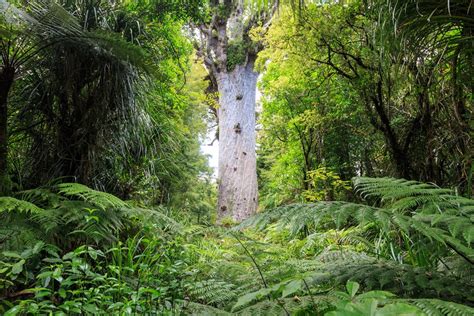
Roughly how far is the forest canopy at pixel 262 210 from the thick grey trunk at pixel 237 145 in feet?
4.78

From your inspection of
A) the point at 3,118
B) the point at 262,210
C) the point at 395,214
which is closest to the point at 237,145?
the point at 262,210

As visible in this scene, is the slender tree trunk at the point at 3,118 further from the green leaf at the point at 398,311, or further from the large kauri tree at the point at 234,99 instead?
the large kauri tree at the point at 234,99

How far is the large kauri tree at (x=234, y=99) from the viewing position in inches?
246

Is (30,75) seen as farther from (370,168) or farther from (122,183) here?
(370,168)

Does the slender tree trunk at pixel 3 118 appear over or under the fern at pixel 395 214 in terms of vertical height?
over

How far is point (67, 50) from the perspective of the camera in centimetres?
254

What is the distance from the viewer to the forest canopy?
3.47 feet

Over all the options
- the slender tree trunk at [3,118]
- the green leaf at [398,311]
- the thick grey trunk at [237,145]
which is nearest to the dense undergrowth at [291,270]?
the green leaf at [398,311]

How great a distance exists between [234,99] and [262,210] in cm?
396

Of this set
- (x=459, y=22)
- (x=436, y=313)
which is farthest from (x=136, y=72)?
(x=436, y=313)

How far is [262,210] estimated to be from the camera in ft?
10.1

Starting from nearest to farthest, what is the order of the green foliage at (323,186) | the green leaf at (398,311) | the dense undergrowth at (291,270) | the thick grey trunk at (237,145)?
the green leaf at (398,311) → the dense undergrowth at (291,270) → the green foliage at (323,186) → the thick grey trunk at (237,145)

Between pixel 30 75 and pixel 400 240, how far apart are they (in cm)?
316

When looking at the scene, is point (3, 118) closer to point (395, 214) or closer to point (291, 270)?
point (291, 270)
